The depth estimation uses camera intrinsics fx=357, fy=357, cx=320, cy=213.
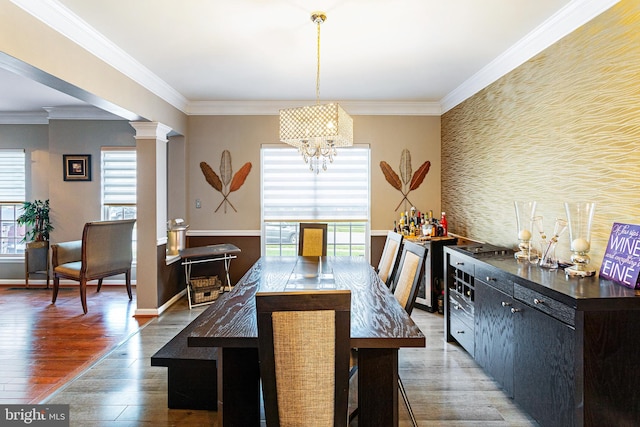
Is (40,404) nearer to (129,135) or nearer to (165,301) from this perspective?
(165,301)

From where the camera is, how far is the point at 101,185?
5320 mm

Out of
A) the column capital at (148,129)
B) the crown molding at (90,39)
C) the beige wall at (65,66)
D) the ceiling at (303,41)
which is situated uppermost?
the ceiling at (303,41)

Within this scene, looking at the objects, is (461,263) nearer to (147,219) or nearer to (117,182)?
(147,219)

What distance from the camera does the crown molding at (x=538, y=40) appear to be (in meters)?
2.31

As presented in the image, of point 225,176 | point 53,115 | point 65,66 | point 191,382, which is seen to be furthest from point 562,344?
point 53,115

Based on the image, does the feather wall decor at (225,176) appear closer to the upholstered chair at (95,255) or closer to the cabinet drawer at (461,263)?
the upholstered chair at (95,255)

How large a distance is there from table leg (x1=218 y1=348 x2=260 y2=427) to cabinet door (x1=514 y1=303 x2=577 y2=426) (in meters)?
1.54

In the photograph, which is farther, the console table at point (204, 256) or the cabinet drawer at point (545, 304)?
the console table at point (204, 256)

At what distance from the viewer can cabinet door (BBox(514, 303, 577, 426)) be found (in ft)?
5.76

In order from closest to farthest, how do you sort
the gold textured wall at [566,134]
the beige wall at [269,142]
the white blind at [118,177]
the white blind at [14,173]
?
the gold textured wall at [566,134]
the beige wall at [269,142]
the white blind at [118,177]
the white blind at [14,173]

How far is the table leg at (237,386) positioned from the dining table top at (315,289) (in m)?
0.17

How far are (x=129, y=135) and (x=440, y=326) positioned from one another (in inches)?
197

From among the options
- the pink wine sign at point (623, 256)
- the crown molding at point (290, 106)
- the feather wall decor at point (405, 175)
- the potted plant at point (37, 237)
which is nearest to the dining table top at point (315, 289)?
the pink wine sign at point (623, 256)

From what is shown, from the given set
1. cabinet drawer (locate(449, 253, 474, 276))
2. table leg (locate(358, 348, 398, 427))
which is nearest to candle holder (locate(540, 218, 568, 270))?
cabinet drawer (locate(449, 253, 474, 276))
